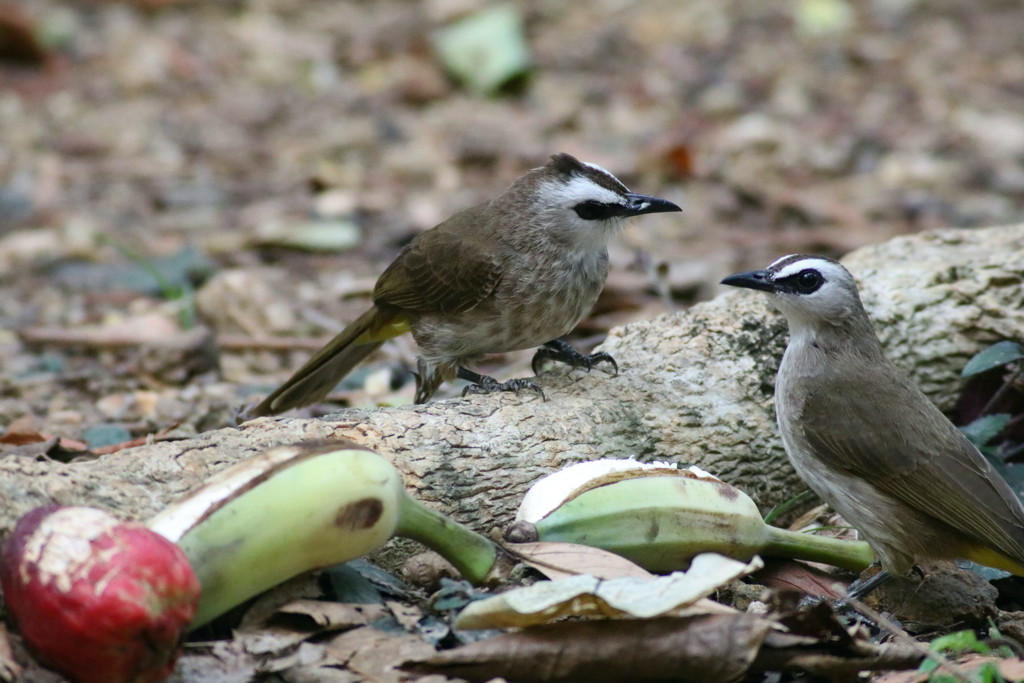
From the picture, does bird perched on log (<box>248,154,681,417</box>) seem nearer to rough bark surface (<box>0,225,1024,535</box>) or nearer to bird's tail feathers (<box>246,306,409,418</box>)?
bird's tail feathers (<box>246,306,409,418</box>)

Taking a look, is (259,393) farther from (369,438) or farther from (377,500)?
(377,500)

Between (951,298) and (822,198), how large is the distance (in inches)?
160

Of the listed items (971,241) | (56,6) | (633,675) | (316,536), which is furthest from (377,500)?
(56,6)

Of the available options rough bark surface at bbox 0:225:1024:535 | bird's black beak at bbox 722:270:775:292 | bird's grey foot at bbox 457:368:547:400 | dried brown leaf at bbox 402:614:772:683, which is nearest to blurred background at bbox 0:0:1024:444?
bird's grey foot at bbox 457:368:547:400

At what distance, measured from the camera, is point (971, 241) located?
5.30m

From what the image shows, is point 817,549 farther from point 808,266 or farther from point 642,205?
point 642,205

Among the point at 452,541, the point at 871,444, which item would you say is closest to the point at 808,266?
the point at 871,444

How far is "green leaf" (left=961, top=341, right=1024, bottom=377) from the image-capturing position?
4461 millimetres

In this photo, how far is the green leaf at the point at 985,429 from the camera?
4375 millimetres

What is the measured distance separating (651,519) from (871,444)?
105 centimetres

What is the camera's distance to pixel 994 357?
448 cm

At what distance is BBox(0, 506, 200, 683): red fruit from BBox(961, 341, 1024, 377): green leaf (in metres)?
3.09

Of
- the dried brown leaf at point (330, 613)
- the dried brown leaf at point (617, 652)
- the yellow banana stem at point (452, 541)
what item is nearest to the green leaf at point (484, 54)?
the yellow banana stem at point (452, 541)

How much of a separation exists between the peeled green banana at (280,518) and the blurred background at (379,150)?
217 centimetres
